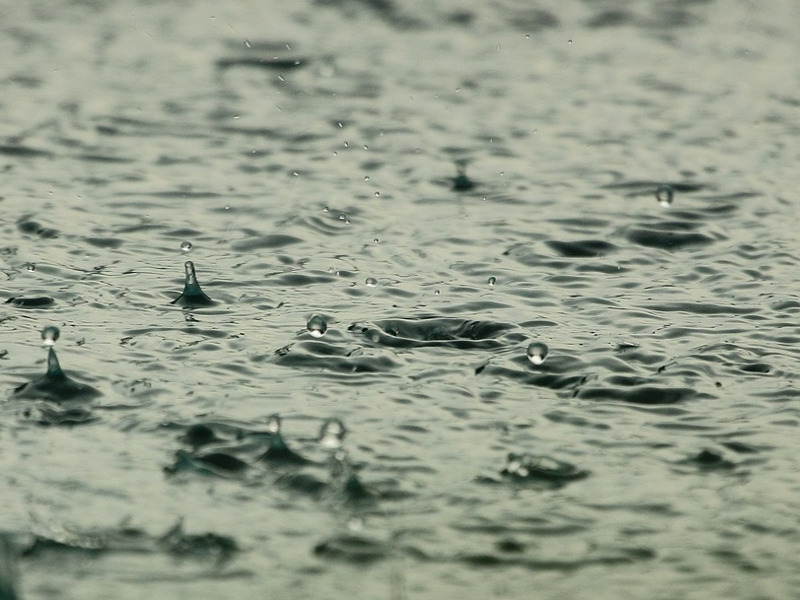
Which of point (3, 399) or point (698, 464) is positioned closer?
point (698, 464)

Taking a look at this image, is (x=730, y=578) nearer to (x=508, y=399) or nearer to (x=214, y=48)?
(x=508, y=399)

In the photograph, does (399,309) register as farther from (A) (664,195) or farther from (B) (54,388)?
(A) (664,195)

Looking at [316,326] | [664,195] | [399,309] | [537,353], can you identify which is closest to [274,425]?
[316,326]

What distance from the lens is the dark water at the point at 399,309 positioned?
3818 mm

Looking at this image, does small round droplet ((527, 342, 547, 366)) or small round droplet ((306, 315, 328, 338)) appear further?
small round droplet ((306, 315, 328, 338))

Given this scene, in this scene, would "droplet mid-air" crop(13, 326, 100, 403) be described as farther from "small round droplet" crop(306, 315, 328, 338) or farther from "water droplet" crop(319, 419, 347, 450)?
"small round droplet" crop(306, 315, 328, 338)

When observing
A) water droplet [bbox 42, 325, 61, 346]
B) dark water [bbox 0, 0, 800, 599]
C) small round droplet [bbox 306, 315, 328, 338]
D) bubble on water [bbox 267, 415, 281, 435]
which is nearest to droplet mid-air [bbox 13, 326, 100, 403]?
dark water [bbox 0, 0, 800, 599]

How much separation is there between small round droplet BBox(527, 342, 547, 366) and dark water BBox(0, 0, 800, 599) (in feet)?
0.12

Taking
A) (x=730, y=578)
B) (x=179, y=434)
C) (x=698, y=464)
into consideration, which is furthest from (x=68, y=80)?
(x=730, y=578)

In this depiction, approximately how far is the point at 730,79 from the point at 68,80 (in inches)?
182

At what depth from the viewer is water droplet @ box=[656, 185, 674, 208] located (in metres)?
7.14

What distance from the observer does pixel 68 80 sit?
30.0ft

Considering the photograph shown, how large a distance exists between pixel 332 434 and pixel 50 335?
4.47 feet

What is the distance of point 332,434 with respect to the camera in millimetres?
4473
